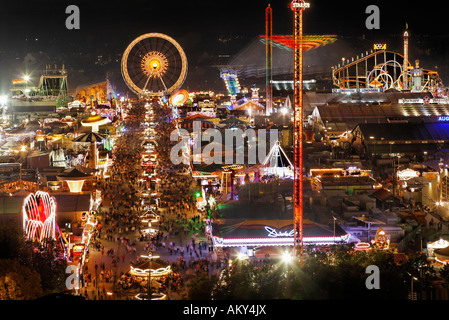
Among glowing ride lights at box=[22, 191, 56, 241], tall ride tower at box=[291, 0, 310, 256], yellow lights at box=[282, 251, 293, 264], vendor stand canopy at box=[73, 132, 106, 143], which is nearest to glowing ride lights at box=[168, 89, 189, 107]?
vendor stand canopy at box=[73, 132, 106, 143]

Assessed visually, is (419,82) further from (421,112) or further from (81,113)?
(81,113)

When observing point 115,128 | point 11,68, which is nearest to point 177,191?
point 115,128

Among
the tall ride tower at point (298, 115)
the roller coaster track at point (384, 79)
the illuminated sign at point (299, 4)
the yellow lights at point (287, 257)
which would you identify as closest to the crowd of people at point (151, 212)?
the yellow lights at point (287, 257)

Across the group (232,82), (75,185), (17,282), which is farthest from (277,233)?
(232,82)

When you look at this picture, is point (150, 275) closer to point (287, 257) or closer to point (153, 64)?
point (287, 257)

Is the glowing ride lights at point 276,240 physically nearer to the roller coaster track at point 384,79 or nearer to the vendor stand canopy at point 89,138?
the vendor stand canopy at point 89,138

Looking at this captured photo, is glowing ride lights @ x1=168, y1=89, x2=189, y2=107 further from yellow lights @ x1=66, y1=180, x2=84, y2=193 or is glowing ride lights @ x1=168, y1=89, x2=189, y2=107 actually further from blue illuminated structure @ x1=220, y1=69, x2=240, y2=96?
yellow lights @ x1=66, y1=180, x2=84, y2=193
